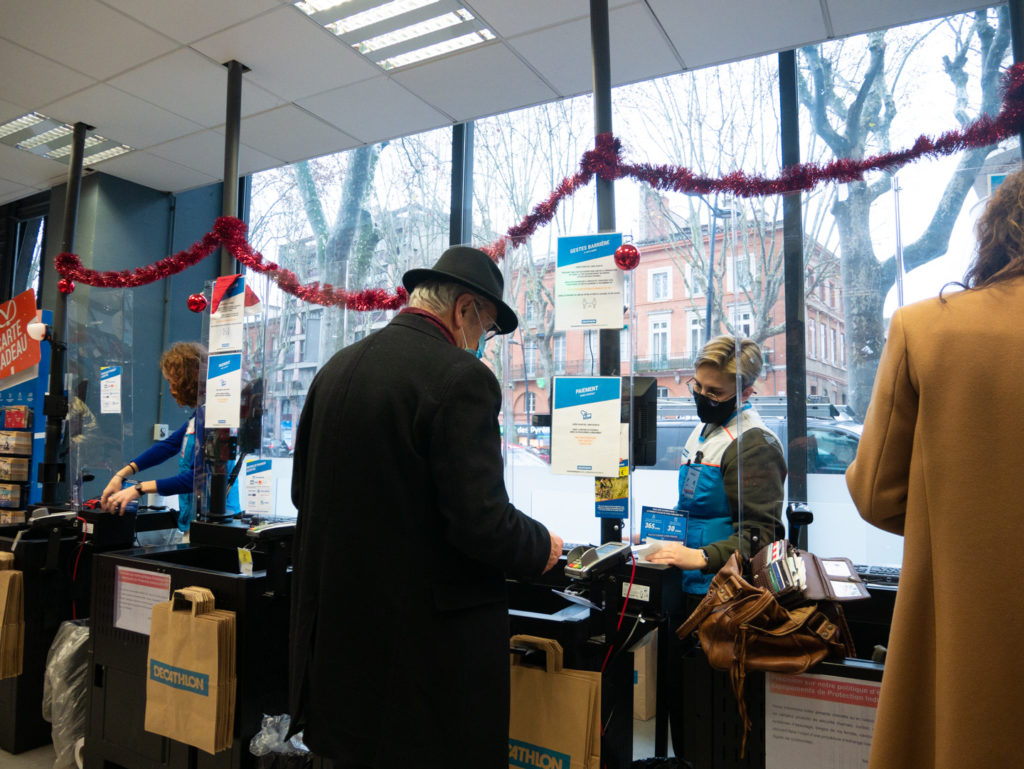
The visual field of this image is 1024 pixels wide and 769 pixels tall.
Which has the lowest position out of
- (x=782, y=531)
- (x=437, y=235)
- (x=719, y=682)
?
(x=719, y=682)

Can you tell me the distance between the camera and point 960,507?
3.13 ft

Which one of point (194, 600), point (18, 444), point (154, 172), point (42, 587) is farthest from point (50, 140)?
point (194, 600)

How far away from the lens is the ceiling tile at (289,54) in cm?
296

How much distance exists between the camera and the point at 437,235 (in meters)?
4.05

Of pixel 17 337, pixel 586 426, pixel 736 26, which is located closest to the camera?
pixel 586 426

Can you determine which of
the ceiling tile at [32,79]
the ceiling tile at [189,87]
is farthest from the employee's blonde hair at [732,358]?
the ceiling tile at [32,79]

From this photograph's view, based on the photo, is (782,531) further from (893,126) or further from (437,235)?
(437,235)

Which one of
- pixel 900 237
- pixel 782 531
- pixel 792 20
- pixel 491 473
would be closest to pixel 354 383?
pixel 491 473

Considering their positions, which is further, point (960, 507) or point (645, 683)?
point (645, 683)

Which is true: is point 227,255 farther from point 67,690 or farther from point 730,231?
point 730,231

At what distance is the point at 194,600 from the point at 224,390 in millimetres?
1192

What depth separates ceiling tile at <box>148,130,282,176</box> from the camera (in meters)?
4.20

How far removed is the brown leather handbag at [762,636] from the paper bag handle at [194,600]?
1446mm

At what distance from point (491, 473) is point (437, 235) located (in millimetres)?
3041
